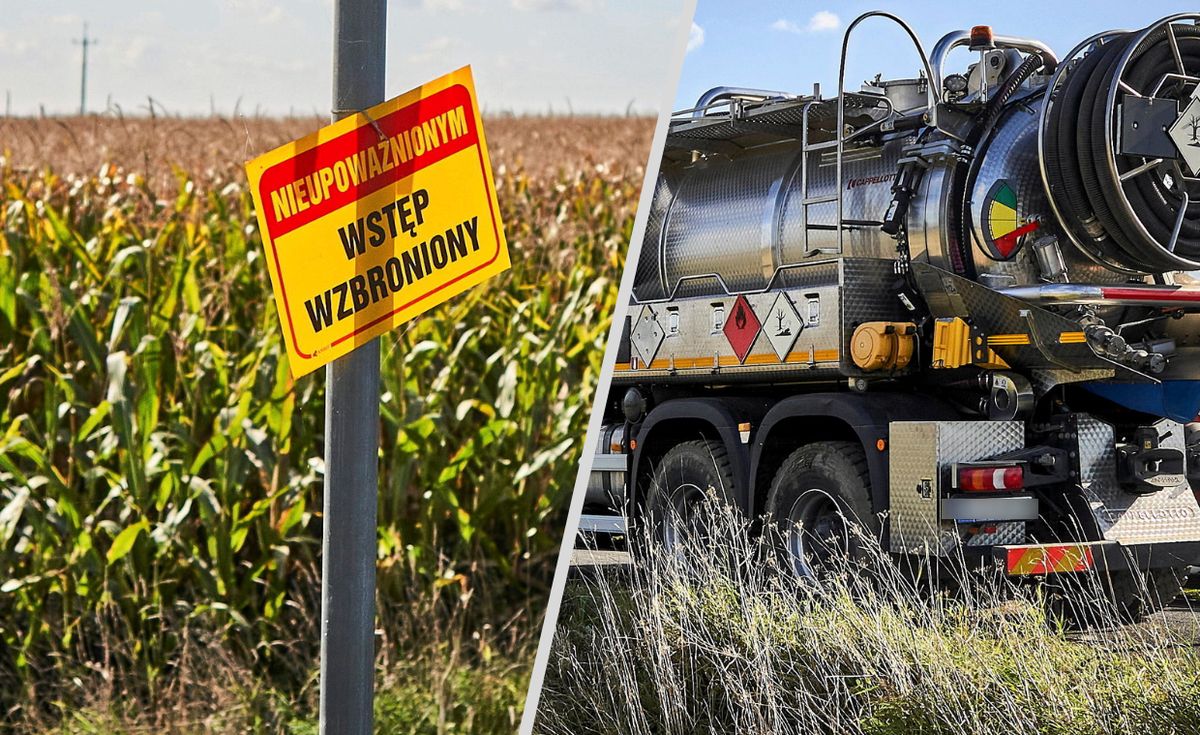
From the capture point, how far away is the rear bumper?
4.41 meters

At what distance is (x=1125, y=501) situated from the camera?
494cm

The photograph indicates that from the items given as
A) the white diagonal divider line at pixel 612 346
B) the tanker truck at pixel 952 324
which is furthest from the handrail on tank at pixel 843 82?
the white diagonal divider line at pixel 612 346

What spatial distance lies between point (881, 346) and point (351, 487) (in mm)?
3184

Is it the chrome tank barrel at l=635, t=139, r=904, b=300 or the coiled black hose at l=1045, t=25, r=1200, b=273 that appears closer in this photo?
the coiled black hose at l=1045, t=25, r=1200, b=273

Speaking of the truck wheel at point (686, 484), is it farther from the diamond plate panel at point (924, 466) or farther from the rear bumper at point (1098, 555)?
the rear bumper at point (1098, 555)

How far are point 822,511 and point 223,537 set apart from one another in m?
2.37

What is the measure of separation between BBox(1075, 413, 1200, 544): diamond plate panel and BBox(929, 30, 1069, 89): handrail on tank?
151 cm

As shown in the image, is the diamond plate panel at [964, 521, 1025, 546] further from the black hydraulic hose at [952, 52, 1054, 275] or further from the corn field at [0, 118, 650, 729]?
the corn field at [0, 118, 650, 729]

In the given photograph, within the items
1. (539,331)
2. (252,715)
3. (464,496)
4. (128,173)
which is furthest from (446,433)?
(128,173)

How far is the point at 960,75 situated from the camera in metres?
5.48

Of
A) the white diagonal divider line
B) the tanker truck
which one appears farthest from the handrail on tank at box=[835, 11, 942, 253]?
the white diagonal divider line

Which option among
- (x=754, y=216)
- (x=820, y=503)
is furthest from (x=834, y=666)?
(x=754, y=216)

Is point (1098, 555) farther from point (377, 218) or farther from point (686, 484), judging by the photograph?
point (377, 218)

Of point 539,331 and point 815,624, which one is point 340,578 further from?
point 539,331
